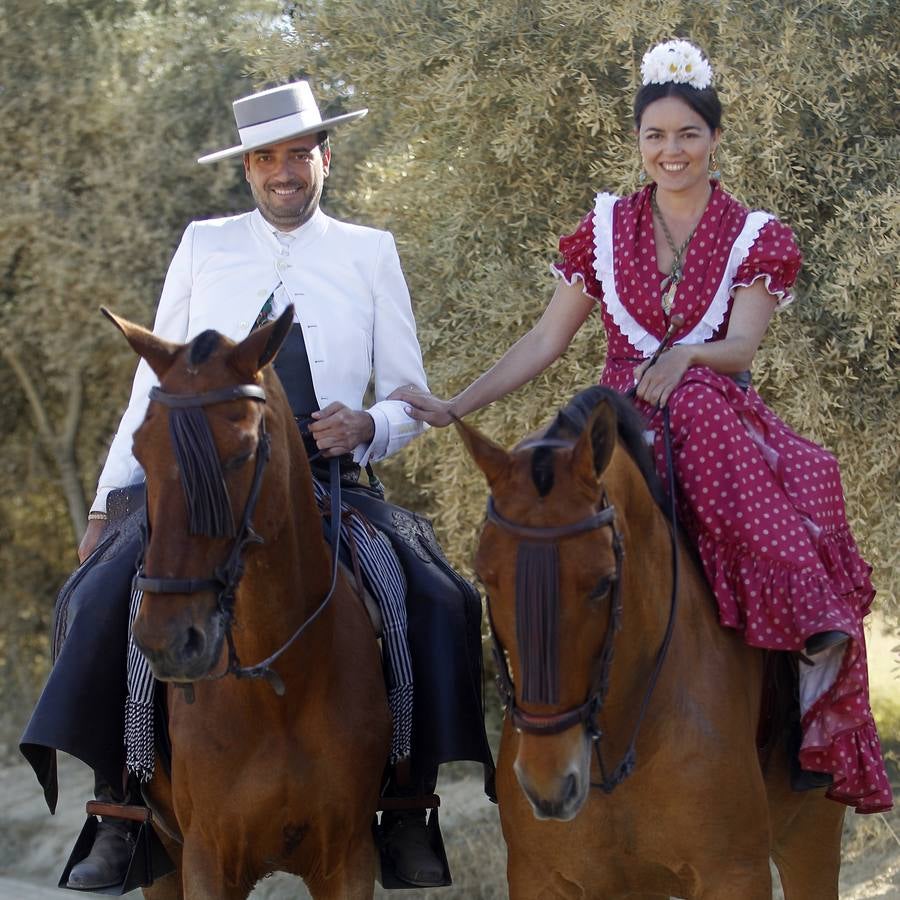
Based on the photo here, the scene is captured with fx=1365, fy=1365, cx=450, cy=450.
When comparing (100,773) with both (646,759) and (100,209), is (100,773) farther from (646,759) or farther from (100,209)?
(100,209)

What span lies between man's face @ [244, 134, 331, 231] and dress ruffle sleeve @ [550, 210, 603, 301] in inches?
34.8

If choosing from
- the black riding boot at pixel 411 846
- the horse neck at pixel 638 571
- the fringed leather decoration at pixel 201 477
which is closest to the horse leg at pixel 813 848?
the black riding boot at pixel 411 846

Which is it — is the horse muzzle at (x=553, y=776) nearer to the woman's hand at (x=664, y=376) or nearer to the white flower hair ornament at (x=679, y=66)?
the woman's hand at (x=664, y=376)

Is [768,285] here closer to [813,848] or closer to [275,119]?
[275,119]

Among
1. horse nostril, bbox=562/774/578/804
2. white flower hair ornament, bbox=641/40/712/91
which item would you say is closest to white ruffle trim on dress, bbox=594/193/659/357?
white flower hair ornament, bbox=641/40/712/91

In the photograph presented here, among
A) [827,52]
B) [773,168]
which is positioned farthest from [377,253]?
[827,52]

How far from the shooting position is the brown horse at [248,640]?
10.4 ft

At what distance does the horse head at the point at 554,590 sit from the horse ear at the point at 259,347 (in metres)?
0.62

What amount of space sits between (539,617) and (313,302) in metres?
2.00

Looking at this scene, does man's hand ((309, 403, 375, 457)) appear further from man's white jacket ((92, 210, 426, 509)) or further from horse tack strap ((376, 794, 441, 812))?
horse tack strap ((376, 794, 441, 812))

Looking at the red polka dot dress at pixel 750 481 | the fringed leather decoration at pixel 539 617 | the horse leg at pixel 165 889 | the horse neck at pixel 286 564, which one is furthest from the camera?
the horse leg at pixel 165 889

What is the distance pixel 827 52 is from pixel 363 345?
2885mm

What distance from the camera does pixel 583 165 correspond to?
693 cm

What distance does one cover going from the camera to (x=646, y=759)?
11.3ft
